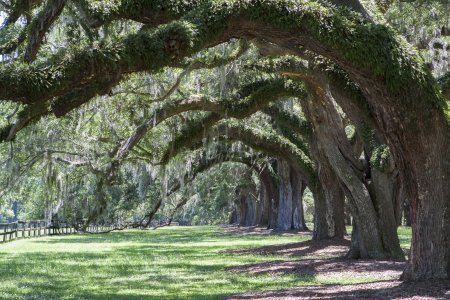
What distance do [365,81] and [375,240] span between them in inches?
→ 262

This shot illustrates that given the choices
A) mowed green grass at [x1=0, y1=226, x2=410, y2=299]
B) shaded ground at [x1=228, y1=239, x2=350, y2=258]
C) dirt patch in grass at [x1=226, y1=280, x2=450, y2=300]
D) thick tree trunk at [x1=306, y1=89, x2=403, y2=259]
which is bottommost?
mowed green grass at [x1=0, y1=226, x2=410, y2=299]

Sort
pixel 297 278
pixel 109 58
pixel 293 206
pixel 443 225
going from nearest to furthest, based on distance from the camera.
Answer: pixel 109 58 < pixel 443 225 < pixel 297 278 < pixel 293 206

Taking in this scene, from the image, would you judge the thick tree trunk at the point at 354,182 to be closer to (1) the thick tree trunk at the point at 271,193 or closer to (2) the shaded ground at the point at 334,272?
(2) the shaded ground at the point at 334,272

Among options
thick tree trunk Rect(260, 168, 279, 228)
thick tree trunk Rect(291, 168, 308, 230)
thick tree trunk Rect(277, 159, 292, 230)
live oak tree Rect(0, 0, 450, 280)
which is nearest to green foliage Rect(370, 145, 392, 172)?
live oak tree Rect(0, 0, 450, 280)

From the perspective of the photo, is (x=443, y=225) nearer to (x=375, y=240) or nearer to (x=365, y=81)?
(x=365, y=81)

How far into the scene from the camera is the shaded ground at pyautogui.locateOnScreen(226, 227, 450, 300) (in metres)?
8.38

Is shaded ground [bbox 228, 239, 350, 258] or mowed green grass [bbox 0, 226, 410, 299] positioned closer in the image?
mowed green grass [bbox 0, 226, 410, 299]

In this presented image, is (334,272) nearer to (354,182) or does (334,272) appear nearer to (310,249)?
(354,182)

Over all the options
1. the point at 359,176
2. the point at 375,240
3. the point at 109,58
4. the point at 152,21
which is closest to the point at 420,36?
the point at 359,176

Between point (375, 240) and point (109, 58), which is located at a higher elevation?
point (109, 58)

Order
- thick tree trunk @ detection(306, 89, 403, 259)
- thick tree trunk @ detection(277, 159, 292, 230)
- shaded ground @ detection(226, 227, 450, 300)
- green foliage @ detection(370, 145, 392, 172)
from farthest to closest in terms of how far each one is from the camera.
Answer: thick tree trunk @ detection(277, 159, 292, 230) < thick tree trunk @ detection(306, 89, 403, 259) < green foliage @ detection(370, 145, 392, 172) < shaded ground @ detection(226, 227, 450, 300)

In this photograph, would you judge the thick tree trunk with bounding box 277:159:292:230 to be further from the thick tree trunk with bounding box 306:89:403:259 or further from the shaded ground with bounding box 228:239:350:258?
the thick tree trunk with bounding box 306:89:403:259

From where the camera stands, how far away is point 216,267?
14836 millimetres

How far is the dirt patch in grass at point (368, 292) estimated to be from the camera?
8070 mm
